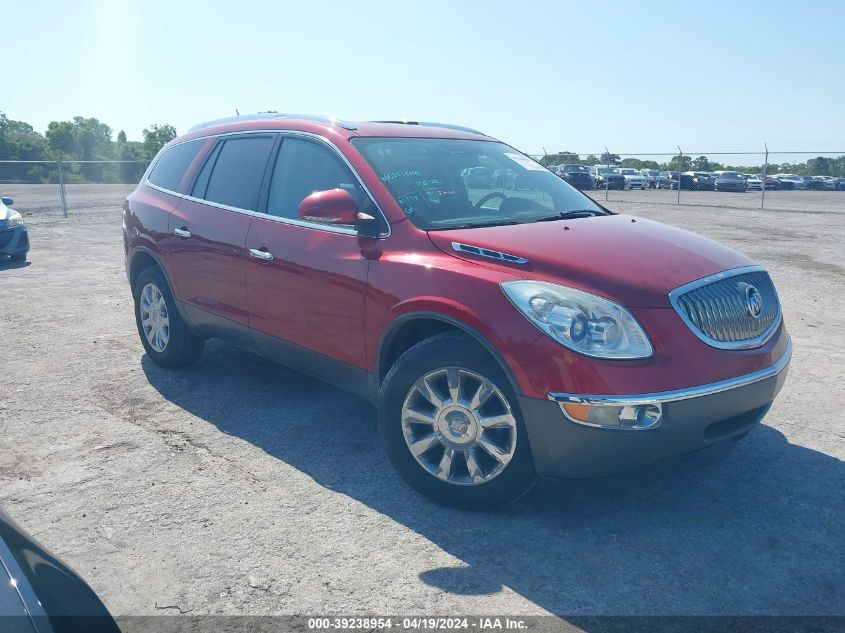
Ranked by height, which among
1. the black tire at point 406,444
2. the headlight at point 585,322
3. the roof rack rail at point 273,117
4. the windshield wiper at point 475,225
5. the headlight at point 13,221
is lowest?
the black tire at point 406,444

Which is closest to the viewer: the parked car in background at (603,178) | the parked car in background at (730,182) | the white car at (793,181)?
the parked car in background at (603,178)

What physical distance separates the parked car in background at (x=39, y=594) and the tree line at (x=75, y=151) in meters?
26.4

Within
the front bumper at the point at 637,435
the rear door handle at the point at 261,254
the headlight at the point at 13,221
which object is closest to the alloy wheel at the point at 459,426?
the front bumper at the point at 637,435

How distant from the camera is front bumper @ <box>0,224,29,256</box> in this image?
11477 millimetres

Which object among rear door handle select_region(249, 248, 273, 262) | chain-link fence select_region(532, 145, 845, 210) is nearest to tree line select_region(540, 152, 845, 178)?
chain-link fence select_region(532, 145, 845, 210)

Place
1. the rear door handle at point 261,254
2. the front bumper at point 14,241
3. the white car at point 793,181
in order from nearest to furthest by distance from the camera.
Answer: the rear door handle at point 261,254 → the front bumper at point 14,241 → the white car at point 793,181

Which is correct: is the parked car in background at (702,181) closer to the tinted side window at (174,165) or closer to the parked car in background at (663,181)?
the parked car in background at (663,181)

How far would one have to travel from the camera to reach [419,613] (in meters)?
2.87

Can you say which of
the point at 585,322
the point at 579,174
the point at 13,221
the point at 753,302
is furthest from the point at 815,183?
the point at 585,322

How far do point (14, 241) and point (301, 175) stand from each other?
8.81m

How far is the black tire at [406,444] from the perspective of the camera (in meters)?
3.42

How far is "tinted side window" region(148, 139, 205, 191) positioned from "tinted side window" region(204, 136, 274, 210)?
1.50 feet

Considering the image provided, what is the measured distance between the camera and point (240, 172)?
5.11 meters

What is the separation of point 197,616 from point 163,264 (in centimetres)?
334
